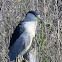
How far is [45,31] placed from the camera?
4.26m

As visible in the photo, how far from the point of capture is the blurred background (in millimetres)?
3979

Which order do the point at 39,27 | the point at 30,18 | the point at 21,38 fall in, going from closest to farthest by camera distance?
1. the point at 21,38
2. the point at 30,18
3. the point at 39,27

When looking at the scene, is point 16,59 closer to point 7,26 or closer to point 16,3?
point 7,26

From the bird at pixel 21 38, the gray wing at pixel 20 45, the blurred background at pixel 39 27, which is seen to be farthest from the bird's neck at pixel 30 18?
the blurred background at pixel 39 27

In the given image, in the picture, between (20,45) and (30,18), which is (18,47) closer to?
(20,45)

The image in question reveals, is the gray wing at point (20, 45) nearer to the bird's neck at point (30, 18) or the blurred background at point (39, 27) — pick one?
the bird's neck at point (30, 18)

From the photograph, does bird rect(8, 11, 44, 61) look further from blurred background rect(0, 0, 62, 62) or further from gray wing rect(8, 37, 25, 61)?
blurred background rect(0, 0, 62, 62)


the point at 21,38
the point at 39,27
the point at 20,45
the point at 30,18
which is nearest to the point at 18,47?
the point at 20,45

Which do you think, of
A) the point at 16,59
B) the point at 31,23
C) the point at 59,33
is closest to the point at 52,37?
the point at 59,33

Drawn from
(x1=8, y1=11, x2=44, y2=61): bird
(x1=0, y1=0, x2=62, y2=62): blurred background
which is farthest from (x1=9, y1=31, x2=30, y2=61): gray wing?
(x1=0, y1=0, x2=62, y2=62): blurred background

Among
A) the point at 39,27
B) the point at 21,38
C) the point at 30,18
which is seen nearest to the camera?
the point at 21,38

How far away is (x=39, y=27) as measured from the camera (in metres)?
4.24

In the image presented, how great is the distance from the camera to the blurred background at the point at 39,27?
398 cm

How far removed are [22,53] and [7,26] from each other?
76 cm
